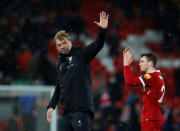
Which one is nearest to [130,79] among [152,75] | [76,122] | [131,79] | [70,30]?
[131,79]

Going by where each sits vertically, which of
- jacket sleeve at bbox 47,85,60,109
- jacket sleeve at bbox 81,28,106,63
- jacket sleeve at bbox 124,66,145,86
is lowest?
jacket sleeve at bbox 47,85,60,109

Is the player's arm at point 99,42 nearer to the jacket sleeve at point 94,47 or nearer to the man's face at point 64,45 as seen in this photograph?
the jacket sleeve at point 94,47

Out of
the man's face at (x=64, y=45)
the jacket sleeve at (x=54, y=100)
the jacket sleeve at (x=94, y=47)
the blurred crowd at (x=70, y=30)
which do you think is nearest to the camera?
the jacket sleeve at (x=94, y=47)

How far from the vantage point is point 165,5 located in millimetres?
9273

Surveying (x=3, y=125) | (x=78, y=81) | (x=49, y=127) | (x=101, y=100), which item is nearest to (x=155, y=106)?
(x=78, y=81)

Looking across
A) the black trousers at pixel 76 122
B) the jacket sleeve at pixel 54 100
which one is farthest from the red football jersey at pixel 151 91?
the jacket sleeve at pixel 54 100

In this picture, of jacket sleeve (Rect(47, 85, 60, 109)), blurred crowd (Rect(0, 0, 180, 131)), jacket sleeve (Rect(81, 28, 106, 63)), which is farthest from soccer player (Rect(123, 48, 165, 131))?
blurred crowd (Rect(0, 0, 180, 131))

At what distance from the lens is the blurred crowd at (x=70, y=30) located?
8336mm

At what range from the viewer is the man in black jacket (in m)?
3.76

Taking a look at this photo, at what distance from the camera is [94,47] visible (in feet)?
12.3

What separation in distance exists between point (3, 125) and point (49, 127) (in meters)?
0.60

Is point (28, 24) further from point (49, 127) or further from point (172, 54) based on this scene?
point (49, 127)

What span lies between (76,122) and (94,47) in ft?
2.34

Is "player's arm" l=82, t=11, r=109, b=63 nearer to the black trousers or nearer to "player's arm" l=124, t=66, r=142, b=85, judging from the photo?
"player's arm" l=124, t=66, r=142, b=85
